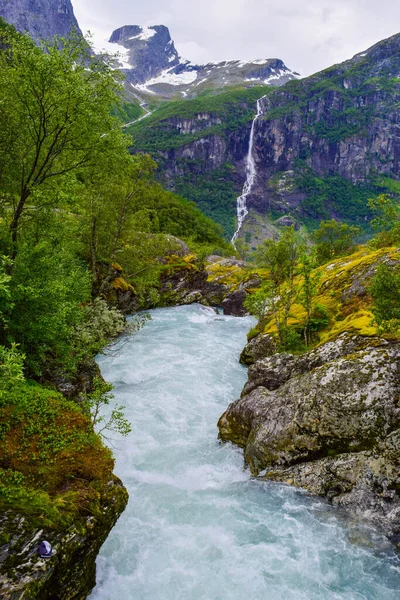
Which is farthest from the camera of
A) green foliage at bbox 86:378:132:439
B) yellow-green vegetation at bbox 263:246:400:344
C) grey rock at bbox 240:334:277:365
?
grey rock at bbox 240:334:277:365

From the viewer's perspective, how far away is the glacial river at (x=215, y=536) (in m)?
8.93

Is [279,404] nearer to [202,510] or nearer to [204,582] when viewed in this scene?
[202,510]

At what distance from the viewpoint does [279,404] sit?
47.2ft

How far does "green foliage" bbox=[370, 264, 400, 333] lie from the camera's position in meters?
12.1

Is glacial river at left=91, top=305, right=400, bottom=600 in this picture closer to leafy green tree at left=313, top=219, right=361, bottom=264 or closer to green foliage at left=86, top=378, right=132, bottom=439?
green foliage at left=86, top=378, right=132, bottom=439

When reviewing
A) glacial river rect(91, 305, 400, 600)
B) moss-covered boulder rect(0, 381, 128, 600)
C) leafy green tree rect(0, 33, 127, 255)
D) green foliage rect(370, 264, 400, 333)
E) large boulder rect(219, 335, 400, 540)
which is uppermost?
leafy green tree rect(0, 33, 127, 255)

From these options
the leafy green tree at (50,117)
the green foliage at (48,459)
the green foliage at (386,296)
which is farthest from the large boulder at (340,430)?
the leafy green tree at (50,117)

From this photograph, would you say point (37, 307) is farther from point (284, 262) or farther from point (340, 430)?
point (284, 262)

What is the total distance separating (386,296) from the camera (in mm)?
12570

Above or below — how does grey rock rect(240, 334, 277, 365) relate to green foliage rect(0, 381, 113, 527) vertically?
below

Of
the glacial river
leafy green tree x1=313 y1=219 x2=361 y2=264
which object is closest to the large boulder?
the glacial river

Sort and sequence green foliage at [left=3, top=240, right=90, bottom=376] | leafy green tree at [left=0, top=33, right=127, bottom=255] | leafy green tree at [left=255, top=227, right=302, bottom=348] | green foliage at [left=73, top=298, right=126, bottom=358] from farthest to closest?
leafy green tree at [left=255, top=227, right=302, bottom=348]
green foliage at [left=73, top=298, right=126, bottom=358]
leafy green tree at [left=0, top=33, right=127, bottom=255]
green foliage at [left=3, top=240, right=90, bottom=376]

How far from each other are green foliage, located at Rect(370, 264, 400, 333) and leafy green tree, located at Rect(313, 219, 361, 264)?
29.0 metres

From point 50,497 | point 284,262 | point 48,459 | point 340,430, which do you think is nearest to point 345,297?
point 284,262
